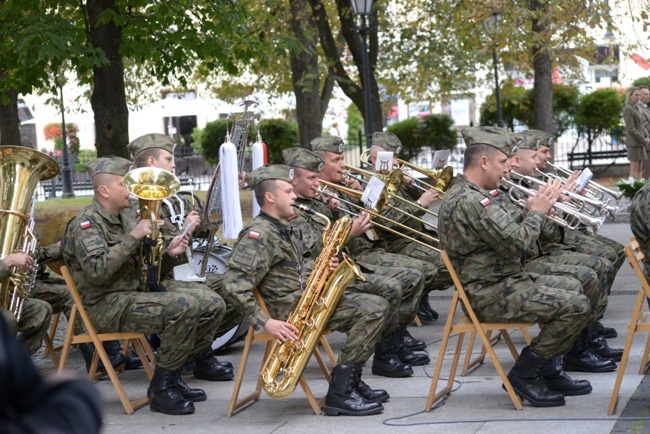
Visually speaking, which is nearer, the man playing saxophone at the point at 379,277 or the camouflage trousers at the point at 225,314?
the man playing saxophone at the point at 379,277

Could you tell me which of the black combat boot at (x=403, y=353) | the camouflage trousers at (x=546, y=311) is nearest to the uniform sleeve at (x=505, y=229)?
the camouflage trousers at (x=546, y=311)

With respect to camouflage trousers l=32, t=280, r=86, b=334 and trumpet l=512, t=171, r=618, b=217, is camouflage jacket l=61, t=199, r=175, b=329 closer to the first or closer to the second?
camouflage trousers l=32, t=280, r=86, b=334

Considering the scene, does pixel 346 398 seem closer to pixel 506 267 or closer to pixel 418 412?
pixel 418 412

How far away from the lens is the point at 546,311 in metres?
5.80

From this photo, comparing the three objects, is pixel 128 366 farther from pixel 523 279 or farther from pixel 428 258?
pixel 523 279

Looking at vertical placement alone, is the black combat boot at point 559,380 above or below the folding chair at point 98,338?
below

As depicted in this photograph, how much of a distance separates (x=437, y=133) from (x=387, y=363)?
1921 cm

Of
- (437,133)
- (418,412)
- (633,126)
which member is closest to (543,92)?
(633,126)

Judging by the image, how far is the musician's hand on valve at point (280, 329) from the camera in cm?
580

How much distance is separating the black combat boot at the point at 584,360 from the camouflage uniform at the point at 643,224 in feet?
3.41

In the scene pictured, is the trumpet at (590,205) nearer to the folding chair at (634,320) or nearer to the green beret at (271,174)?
the folding chair at (634,320)

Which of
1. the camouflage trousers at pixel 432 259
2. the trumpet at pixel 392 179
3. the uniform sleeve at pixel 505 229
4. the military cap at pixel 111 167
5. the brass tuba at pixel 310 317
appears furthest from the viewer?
the camouflage trousers at pixel 432 259

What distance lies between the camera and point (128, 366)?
306 inches

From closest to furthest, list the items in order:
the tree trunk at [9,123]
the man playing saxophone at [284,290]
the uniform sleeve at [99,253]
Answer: the man playing saxophone at [284,290]
the uniform sleeve at [99,253]
the tree trunk at [9,123]
